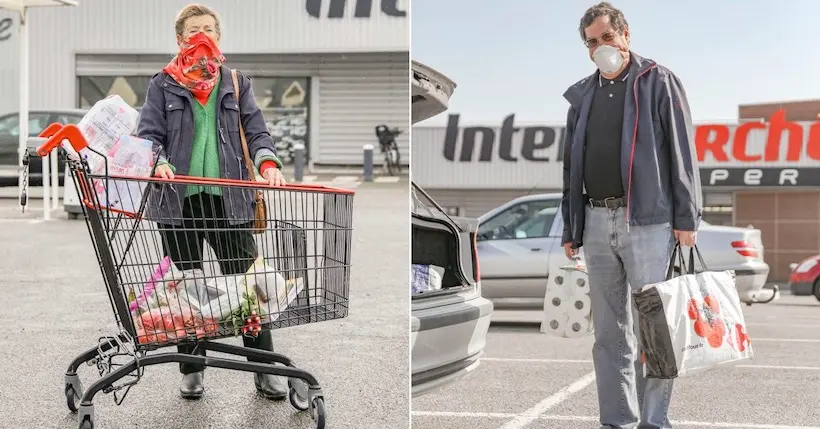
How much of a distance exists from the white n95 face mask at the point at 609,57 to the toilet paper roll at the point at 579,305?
3.32 ft

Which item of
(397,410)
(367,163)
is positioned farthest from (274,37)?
(397,410)

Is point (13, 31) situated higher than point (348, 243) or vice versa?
point (13, 31)

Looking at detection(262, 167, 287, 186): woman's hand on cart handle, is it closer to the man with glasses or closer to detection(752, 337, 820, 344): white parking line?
the man with glasses

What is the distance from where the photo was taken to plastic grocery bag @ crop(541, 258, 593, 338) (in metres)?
4.22

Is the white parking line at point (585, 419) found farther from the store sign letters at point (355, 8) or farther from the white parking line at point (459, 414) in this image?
the store sign letters at point (355, 8)

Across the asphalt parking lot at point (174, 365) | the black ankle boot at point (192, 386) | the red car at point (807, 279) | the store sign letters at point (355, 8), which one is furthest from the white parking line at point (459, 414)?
the store sign letters at point (355, 8)

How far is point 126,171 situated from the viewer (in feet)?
12.8

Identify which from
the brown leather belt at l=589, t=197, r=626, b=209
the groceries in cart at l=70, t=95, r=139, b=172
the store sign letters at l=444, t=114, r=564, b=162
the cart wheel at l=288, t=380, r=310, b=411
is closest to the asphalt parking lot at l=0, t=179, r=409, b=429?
the cart wheel at l=288, t=380, r=310, b=411

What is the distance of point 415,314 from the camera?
3852 mm

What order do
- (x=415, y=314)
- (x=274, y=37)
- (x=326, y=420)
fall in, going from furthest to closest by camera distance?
(x=274, y=37) → (x=326, y=420) → (x=415, y=314)

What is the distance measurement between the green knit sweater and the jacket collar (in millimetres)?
1412

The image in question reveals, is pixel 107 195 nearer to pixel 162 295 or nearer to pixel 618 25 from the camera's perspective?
pixel 162 295

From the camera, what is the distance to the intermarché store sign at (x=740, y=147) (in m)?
28.7

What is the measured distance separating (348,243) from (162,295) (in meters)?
0.78
